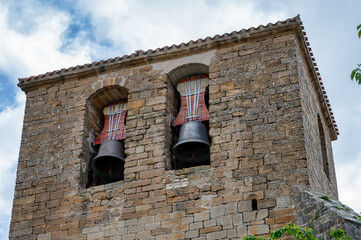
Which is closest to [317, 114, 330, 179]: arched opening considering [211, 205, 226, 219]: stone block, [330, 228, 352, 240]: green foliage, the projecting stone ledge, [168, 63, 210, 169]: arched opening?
[168, 63, 210, 169]: arched opening

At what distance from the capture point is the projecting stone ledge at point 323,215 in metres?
11.3

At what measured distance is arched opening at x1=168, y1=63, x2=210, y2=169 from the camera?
539 inches

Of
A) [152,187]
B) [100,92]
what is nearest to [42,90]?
[100,92]

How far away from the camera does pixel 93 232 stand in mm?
13289

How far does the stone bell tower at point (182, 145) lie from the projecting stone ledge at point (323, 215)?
0.02 meters

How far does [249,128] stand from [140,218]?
2.18 metres

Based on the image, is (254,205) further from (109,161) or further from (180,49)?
(180,49)

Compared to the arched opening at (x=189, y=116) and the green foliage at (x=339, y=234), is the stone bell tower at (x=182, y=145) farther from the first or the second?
the green foliage at (x=339, y=234)

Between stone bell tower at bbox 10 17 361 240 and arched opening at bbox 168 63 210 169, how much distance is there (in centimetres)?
2

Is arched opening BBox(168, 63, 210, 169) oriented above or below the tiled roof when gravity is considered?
below

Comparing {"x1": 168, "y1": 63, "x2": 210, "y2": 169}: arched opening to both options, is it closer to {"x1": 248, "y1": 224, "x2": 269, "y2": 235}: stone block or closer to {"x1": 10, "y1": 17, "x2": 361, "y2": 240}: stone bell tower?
{"x1": 10, "y1": 17, "x2": 361, "y2": 240}: stone bell tower

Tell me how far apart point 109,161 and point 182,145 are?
139 centimetres

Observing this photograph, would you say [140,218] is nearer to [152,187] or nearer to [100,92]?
[152,187]

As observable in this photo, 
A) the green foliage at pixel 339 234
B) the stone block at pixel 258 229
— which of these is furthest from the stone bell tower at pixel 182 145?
the green foliage at pixel 339 234
